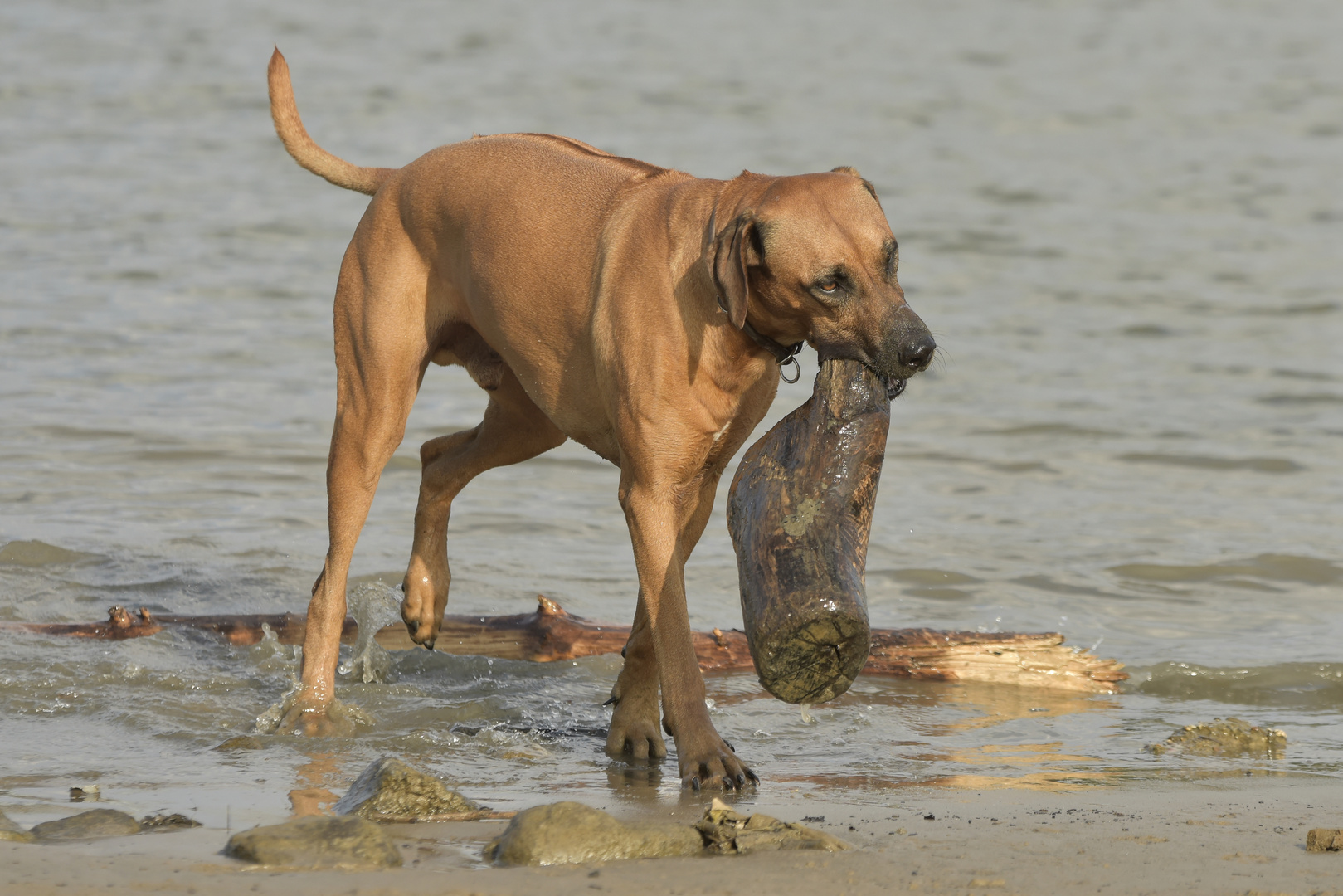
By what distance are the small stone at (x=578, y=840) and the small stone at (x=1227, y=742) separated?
2075 millimetres

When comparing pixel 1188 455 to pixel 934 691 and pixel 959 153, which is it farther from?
pixel 959 153

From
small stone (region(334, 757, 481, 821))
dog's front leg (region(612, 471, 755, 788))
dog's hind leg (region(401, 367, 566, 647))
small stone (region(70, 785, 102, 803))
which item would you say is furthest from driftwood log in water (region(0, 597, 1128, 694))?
small stone (region(334, 757, 481, 821))

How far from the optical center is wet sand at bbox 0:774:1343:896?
3.33 meters

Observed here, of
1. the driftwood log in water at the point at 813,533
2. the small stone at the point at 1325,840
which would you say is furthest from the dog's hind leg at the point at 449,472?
the small stone at the point at 1325,840

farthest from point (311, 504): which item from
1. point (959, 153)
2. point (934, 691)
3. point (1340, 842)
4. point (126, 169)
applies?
point (959, 153)

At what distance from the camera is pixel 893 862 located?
3619mm

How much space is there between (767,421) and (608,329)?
570 cm

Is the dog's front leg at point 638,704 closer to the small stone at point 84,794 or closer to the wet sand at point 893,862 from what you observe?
the wet sand at point 893,862

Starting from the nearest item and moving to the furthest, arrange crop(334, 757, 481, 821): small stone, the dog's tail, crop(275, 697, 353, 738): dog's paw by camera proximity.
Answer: crop(334, 757, 481, 821): small stone → crop(275, 697, 353, 738): dog's paw → the dog's tail

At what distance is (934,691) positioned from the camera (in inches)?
238

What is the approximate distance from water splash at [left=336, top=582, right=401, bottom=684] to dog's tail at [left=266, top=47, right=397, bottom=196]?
1.54 metres

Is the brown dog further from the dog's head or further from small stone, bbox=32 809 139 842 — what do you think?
small stone, bbox=32 809 139 842

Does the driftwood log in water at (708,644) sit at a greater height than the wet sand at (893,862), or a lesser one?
greater

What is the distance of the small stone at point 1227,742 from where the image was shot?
5.14 meters
